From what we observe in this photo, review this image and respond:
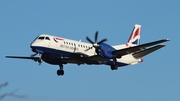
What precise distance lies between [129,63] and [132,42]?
4255 mm

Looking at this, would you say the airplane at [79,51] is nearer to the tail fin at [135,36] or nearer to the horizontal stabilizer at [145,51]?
the horizontal stabilizer at [145,51]

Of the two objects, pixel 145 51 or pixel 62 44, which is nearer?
pixel 62 44

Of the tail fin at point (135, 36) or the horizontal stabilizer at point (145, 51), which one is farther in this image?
the tail fin at point (135, 36)

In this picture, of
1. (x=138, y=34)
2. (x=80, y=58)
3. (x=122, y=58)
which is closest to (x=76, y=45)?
(x=80, y=58)

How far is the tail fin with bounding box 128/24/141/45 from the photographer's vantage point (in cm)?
6456

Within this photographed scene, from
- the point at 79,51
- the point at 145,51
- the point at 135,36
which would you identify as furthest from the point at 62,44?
the point at 135,36

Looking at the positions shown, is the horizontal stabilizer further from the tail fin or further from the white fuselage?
the white fuselage

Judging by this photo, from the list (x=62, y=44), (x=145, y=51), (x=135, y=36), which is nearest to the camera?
(x=62, y=44)

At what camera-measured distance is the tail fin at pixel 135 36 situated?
64.6m

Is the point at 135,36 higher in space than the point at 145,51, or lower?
higher

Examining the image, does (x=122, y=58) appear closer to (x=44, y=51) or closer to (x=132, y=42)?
(x=132, y=42)

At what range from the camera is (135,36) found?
65.1 m

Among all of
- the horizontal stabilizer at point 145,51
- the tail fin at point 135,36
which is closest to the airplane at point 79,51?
the horizontal stabilizer at point 145,51

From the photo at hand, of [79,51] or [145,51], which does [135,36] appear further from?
[79,51]
